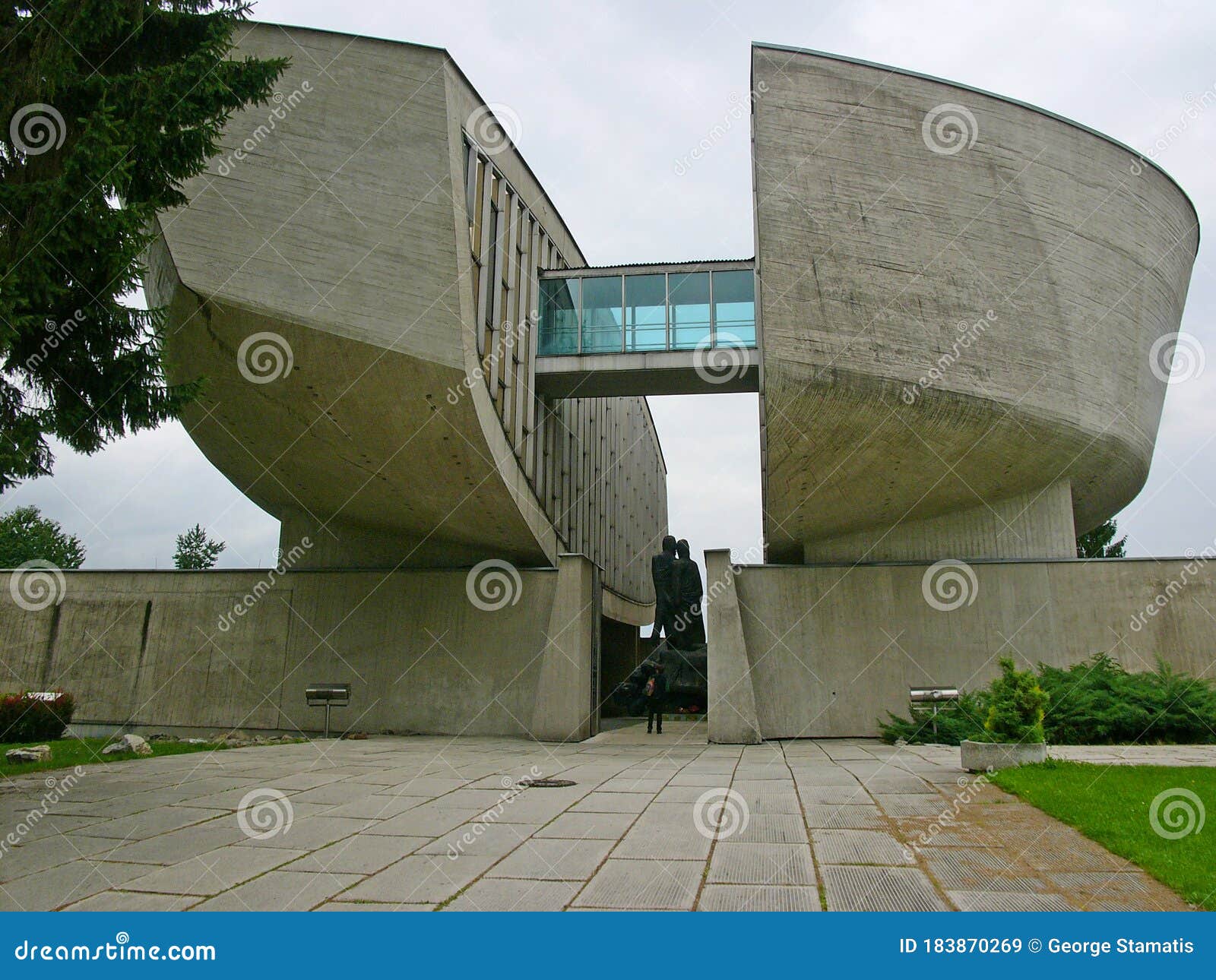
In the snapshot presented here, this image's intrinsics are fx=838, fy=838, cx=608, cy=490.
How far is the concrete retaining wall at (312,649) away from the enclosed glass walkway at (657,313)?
542 cm

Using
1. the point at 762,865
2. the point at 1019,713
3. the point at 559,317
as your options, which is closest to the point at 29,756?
the point at 762,865

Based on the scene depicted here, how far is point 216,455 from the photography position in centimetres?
1839

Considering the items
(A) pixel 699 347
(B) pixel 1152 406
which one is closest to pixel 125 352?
(A) pixel 699 347

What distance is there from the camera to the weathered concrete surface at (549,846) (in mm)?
4465

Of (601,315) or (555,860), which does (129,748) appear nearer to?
(555,860)

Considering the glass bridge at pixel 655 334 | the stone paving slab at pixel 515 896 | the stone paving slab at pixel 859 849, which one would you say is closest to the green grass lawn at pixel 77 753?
the stone paving slab at pixel 515 896

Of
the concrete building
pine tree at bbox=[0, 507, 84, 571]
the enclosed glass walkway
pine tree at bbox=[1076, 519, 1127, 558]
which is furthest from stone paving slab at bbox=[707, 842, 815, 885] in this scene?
pine tree at bbox=[0, 507, 84, 571]

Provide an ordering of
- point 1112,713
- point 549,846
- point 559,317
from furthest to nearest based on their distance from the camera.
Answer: point 559,317, point 1112,713, point 549,846

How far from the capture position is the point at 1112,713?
12.4m

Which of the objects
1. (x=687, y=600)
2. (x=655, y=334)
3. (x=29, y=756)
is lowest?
(x=29, y=756)

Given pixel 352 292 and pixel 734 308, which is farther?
pixel 734 308

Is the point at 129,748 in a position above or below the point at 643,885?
below

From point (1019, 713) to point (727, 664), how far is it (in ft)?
26.2

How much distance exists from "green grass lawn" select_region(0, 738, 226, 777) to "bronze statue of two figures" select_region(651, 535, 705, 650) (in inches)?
404
